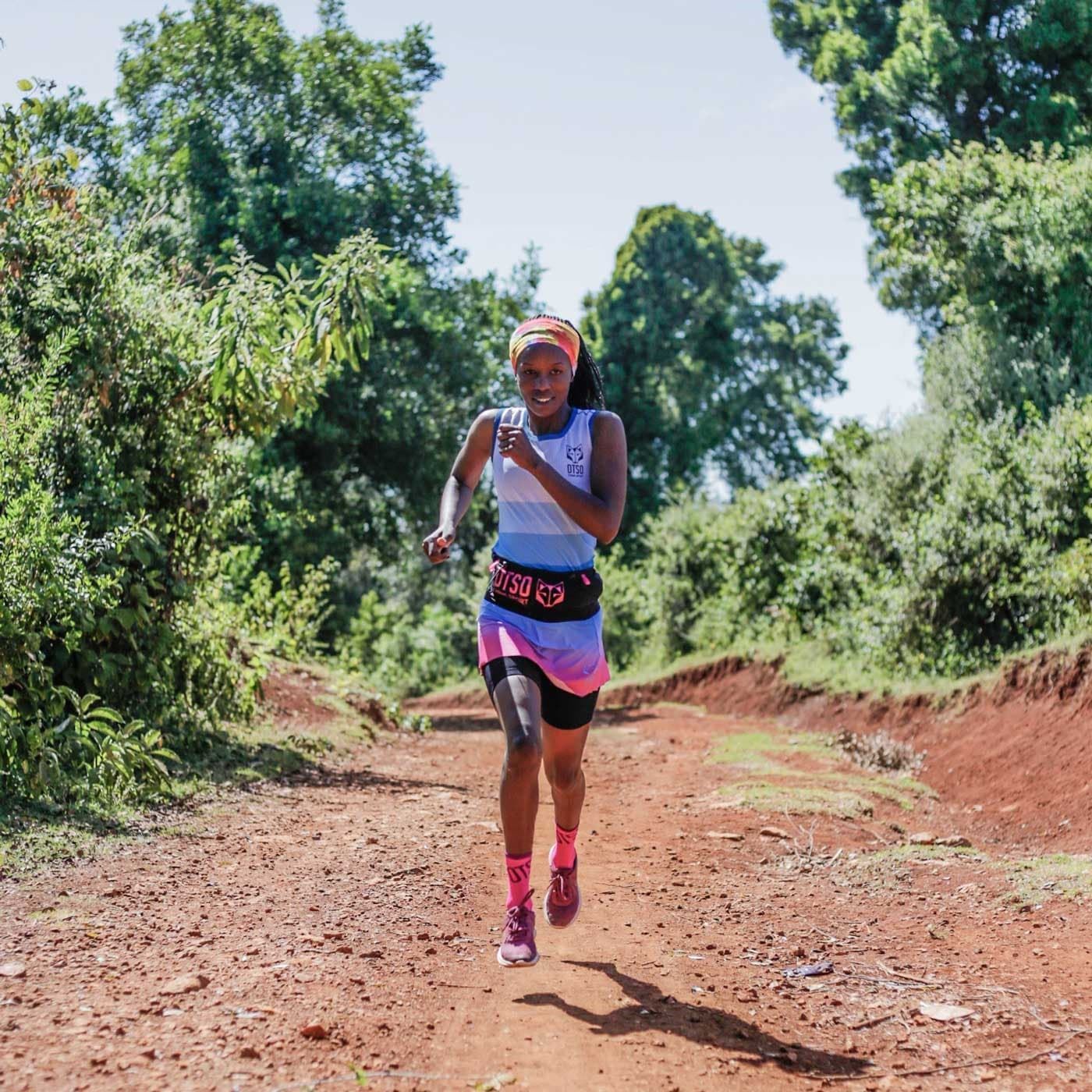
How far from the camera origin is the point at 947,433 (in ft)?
53.7

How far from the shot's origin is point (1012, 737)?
11047 millimetres

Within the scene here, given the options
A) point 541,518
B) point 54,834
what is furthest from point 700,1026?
point 54,834

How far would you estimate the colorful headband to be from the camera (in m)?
4.79

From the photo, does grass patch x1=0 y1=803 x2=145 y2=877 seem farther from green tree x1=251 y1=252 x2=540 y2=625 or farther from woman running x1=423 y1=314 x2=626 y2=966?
green tree x1=251 y1=252 x2=540 y2=625

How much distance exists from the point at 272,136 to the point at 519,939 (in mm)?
21539

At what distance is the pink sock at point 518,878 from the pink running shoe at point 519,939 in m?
0.02

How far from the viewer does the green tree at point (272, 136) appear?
2272 centimetres

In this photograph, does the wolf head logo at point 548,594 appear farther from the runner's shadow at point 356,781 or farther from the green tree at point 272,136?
the green tree at point 272,136

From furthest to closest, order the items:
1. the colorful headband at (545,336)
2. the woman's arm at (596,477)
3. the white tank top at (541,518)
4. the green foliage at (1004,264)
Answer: the green foliage at (1004,264), the colorful headband at (545,336), the white tank top at (541,518), the woman's arm at (596,477)

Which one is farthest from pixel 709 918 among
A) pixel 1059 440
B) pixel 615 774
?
pixel 1059 440

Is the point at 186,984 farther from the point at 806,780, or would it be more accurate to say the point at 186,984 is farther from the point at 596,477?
the point at 806,780

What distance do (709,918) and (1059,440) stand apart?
8.87 metres

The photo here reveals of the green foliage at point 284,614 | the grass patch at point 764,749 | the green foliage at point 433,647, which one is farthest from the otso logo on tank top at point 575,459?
the green foliage at point 433,647

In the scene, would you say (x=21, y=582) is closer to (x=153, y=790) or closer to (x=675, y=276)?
(x=153, y=790)
